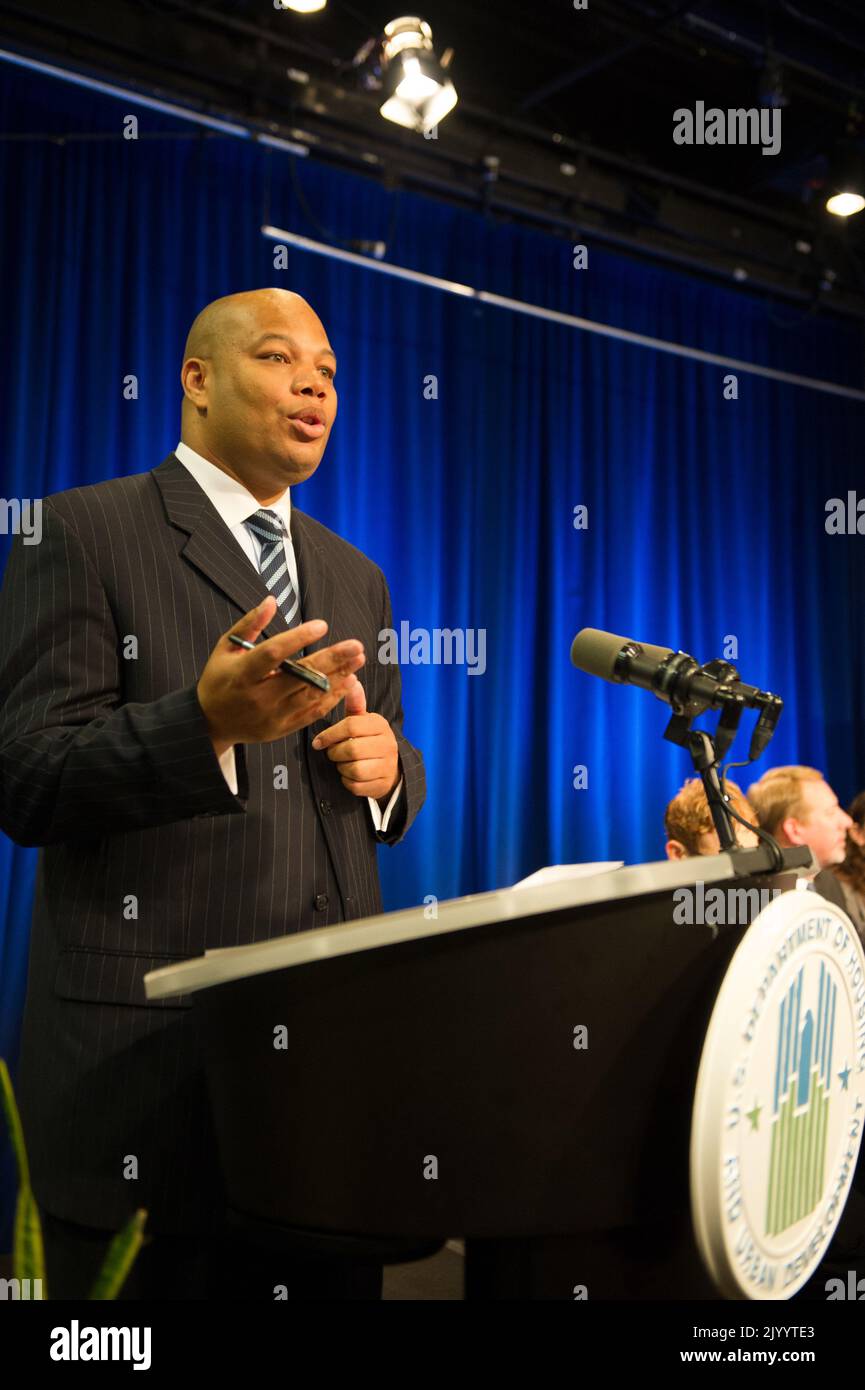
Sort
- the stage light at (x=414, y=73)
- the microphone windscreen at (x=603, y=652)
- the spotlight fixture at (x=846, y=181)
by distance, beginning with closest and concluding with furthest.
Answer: the microphone windscreen at (x=603, y=652)
the stage light at (x=414, y=73)
the spotlight fixture at (x=846, y=181)

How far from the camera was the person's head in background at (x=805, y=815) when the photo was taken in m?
3.52

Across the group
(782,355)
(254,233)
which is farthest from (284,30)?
(782,355)

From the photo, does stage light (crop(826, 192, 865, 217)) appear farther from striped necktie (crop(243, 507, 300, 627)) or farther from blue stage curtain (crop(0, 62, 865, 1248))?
striped necktie (crop(243, 507, 300, 627))

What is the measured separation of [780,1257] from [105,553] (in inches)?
43.7

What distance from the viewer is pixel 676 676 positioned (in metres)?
1.26

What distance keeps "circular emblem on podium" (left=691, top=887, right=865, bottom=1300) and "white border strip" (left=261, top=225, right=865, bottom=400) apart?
14.4ft

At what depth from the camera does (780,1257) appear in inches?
40.6

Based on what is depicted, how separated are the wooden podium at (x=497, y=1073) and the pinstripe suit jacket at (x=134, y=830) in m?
0.36

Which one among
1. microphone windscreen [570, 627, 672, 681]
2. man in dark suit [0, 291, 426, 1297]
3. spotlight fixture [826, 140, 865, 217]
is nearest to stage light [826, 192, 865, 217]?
spotlight fixture [826, 140, 865, 217]

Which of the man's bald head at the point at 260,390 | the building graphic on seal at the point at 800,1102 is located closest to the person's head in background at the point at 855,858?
the man's bald head at the point at 260,390

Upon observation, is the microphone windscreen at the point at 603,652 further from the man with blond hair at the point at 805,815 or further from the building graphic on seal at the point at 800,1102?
the man with blond hair at the point at 805,815

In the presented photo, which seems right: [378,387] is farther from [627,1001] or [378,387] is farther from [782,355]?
[627,1001]

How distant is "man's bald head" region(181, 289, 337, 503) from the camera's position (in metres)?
1.76
